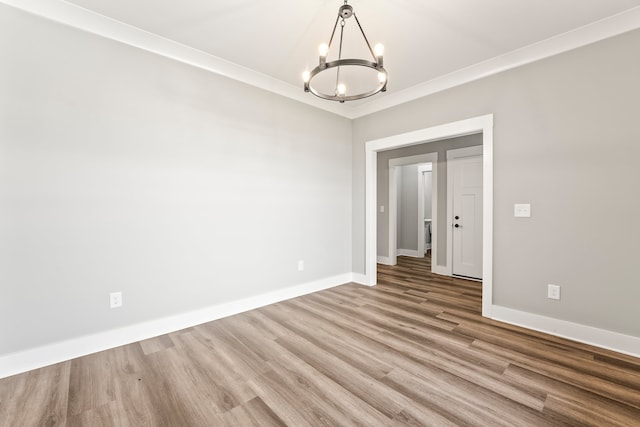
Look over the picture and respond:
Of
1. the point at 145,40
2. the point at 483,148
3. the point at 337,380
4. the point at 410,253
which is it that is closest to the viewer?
the point at 337,380

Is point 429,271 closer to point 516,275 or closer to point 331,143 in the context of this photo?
point 516,275

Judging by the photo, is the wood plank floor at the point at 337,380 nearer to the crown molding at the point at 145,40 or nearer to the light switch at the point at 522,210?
the light switch at the point at 522,210

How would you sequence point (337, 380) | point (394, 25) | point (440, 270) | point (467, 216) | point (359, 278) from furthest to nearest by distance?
point (440, 270), point (467, 216), point (359, 278), point (394, 25), point (337, 380)

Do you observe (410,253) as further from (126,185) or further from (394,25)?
(126,185)

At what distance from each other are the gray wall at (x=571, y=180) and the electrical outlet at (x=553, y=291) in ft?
0.16

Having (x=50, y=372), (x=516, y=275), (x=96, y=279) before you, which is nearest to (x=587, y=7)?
(x=516, y=275)

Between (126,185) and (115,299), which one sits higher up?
(126,185)

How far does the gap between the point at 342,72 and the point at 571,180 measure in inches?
103

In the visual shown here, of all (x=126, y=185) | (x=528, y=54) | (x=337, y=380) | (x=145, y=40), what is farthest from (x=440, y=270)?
(x=145, y=40)

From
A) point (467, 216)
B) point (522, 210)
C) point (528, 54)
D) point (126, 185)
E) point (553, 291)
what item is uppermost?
point (528, 54)

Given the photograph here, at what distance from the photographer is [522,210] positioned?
2.91 metres

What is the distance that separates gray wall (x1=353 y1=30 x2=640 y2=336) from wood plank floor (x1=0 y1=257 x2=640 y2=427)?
0.43 meters

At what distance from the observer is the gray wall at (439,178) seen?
16.6 ft

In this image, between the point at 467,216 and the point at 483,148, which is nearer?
the point at 483,148
